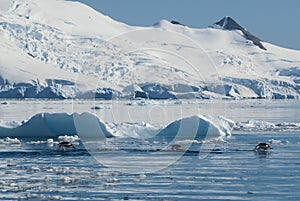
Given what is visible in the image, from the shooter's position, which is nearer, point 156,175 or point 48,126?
point 156,175

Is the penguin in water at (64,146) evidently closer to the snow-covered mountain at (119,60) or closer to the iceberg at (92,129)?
the iceberg at (92,129)

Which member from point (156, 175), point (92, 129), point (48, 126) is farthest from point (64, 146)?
point (156, 175)

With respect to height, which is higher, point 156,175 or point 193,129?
point 193,129

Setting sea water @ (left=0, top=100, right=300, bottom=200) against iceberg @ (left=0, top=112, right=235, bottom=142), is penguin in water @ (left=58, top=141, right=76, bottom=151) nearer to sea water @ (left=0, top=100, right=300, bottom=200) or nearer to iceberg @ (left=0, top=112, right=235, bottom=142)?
sea water @ (left=0, top=100, right=300, bottom=200)

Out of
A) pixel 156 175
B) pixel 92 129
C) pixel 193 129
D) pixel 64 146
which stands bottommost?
pixel 156 175

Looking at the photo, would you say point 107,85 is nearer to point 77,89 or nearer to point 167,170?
point 77,89

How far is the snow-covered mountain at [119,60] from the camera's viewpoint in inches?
4023

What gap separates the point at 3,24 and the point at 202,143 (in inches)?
4348

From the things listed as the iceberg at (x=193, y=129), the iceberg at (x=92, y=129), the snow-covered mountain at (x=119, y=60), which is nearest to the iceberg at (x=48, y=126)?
the iceberg at (x=92, y=129)

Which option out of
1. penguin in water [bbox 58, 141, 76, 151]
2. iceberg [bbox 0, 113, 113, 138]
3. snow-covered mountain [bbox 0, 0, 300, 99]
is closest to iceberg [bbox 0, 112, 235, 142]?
iceberg [bbox 0, 113, 113, 138]

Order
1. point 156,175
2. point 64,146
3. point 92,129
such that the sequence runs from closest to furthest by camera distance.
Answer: point 156,175 → point 64,146 → point 92,129

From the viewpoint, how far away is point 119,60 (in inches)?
5020

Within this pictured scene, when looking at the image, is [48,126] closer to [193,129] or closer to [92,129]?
[92,129]

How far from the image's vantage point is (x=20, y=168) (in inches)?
599
